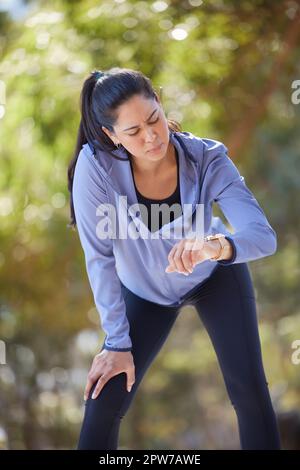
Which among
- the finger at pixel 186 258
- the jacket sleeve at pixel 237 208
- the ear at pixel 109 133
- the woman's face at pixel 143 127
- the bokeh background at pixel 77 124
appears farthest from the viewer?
the bokeh background at pixel 77 124

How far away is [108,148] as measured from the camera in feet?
7.09

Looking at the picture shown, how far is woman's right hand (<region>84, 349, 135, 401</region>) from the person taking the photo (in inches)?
81.3

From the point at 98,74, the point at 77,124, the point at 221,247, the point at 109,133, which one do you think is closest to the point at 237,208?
the point at 221,247

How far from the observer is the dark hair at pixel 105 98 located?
6.66 feet

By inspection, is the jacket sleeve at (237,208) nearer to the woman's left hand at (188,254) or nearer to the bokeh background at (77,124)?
the woman's left hand at (188,254)

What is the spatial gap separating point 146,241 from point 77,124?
2.47m

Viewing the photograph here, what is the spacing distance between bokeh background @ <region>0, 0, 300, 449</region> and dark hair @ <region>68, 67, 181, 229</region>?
2.19 metres

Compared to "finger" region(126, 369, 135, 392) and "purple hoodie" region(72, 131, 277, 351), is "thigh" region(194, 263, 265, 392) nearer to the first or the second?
"purple hoodie" region(72, 131, 277, 351)

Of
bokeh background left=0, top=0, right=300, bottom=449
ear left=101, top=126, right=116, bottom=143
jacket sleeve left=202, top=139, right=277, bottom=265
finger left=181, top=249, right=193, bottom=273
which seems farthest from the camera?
bokeh background left=0, top=0, right=300, bottom=449

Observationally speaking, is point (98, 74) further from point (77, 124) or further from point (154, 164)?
point (77, 124)

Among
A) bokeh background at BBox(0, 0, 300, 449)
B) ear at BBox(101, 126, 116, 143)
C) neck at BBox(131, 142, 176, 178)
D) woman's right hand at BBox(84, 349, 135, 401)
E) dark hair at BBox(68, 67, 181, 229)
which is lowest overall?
woman's right hand at BBox(84, 349, 135, 401)

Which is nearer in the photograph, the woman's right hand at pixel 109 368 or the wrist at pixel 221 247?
the wrist at pixel 221 247

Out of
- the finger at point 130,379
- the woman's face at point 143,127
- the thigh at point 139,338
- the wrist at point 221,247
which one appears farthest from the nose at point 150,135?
the finger at point 130,379

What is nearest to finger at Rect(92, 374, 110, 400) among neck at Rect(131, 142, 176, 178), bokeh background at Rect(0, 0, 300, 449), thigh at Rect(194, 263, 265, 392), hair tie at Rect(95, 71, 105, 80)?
thigh at Rect(194, 263, 265, 392)
